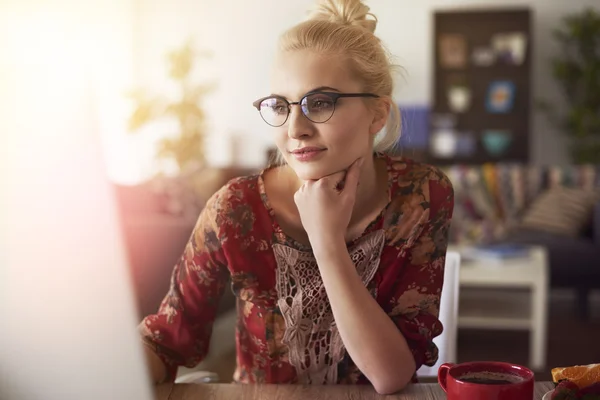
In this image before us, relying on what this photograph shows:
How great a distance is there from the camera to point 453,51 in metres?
6.46

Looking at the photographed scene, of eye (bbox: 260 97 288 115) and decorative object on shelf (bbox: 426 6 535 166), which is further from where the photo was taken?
decorative object on shelf (bbox: 426 6 535 166)

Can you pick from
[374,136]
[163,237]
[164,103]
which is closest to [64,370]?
[374,136]

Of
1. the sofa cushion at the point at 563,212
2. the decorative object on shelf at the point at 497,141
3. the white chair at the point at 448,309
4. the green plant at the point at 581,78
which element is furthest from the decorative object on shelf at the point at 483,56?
the white chair at the point at 448,309

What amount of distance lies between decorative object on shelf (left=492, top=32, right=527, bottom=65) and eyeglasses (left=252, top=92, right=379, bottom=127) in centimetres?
568

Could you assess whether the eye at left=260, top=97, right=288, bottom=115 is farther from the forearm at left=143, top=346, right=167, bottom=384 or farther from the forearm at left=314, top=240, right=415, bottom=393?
the forearm at left=143, top=346, right=167, bottom=384

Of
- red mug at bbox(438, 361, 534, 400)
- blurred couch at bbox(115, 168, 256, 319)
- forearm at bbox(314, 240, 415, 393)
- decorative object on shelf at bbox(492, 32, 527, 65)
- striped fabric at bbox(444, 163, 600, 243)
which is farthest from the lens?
decorative object on shelf at bbox(492, 32, 527, 65)

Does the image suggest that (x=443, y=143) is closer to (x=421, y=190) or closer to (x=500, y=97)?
(x=500, y=97)

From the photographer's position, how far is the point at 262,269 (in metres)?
1.10

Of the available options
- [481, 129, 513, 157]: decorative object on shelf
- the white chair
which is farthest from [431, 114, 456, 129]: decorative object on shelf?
the white chair

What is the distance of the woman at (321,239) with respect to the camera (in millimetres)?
982

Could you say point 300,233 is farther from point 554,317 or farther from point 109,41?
point 109,41

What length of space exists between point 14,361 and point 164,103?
19.4 feet

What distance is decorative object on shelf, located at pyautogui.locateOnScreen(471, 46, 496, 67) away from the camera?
643 cm

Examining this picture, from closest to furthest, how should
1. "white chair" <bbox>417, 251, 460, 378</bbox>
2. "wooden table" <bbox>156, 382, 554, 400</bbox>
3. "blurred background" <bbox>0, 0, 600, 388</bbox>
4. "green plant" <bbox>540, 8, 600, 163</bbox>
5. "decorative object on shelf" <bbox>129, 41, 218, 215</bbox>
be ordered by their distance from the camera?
"wooden table" <bbox>156, 382, 554, 400</bbox> → "white chair" <bbox>417, 251, 460, 378</bbox> → "blurred background" <bbox>0, 0, 600, 388</bbox> → "decorative object on shelf" <bbox>129, 41, 218, 215</bbox> → "green plant" <bbox>540, 8, 600, 163</bbox>
